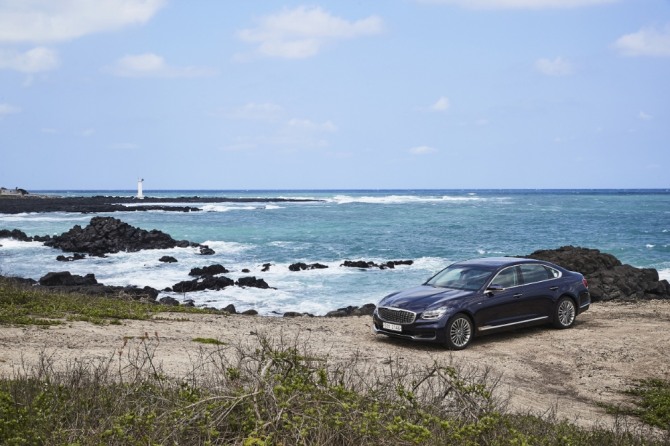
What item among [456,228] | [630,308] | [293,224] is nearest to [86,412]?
[630,308]

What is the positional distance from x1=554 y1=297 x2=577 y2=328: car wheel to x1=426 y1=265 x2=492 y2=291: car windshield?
215cm

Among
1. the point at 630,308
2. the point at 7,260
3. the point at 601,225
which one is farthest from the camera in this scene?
the point at 601,225

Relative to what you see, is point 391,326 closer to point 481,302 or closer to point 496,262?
point 481,302

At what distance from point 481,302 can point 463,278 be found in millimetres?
936

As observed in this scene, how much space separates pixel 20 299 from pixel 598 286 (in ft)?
64.1

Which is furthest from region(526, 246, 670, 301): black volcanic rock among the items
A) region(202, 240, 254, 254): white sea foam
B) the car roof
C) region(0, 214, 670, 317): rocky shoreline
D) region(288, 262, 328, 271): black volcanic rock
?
region(202, 240, 254, 254): white sea foam

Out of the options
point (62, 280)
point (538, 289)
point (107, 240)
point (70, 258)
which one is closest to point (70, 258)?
point (70, 258)

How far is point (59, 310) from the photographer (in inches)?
639

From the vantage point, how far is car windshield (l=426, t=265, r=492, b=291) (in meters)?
14.4

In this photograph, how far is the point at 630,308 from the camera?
19.5 m

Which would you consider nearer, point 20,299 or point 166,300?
point 20,299

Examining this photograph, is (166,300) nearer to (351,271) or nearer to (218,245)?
(351,271)

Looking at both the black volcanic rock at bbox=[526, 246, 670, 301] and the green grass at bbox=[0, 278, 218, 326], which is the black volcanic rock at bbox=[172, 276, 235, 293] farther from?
the black volcanic rock at bbox=[526, 246, 670, 301]

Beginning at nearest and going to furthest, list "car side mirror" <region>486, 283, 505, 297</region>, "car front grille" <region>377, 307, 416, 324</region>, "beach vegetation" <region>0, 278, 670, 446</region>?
"beach vegetation" <region>0, 278, 670, 446</region> < "car front grille" <region>377, 307, 416, 324</region> < "car side mirror" <region>486, 283, 505, 297</region>
